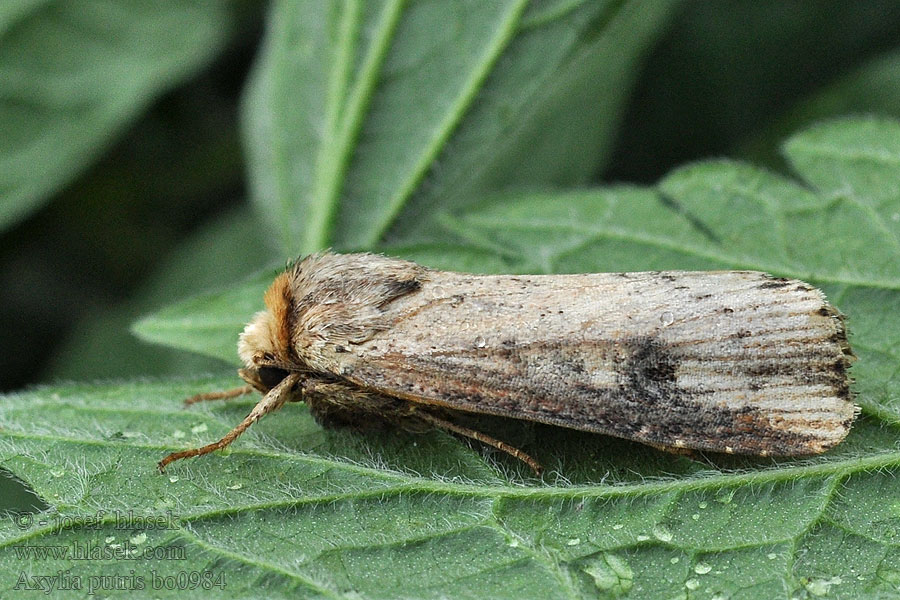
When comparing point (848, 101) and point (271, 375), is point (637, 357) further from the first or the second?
point (848, 101)

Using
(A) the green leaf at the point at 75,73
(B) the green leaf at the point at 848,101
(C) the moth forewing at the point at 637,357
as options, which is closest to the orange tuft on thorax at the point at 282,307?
(C) the moth forewing at the point at 637,357

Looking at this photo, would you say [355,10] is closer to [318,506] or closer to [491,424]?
[491,424]

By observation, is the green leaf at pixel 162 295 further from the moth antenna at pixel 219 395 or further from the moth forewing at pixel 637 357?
the moth forewing at pixel 637 357

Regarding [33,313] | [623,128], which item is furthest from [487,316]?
[33,313]

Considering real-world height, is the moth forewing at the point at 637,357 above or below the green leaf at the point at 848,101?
below

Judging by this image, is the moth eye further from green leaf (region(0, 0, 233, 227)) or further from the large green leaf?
green leaf (region(0, 0, 233, 227))

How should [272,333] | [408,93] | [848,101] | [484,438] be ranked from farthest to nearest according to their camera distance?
1. [848,101]
2. [408,93]
3. [272,333]
4. [484,438]

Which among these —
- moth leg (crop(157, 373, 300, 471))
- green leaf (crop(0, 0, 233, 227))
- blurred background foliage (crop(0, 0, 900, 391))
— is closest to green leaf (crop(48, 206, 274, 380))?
blurred background foliage (crop(0, 0, 900, 391))

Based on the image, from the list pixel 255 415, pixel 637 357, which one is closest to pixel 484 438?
pixel 637 357
